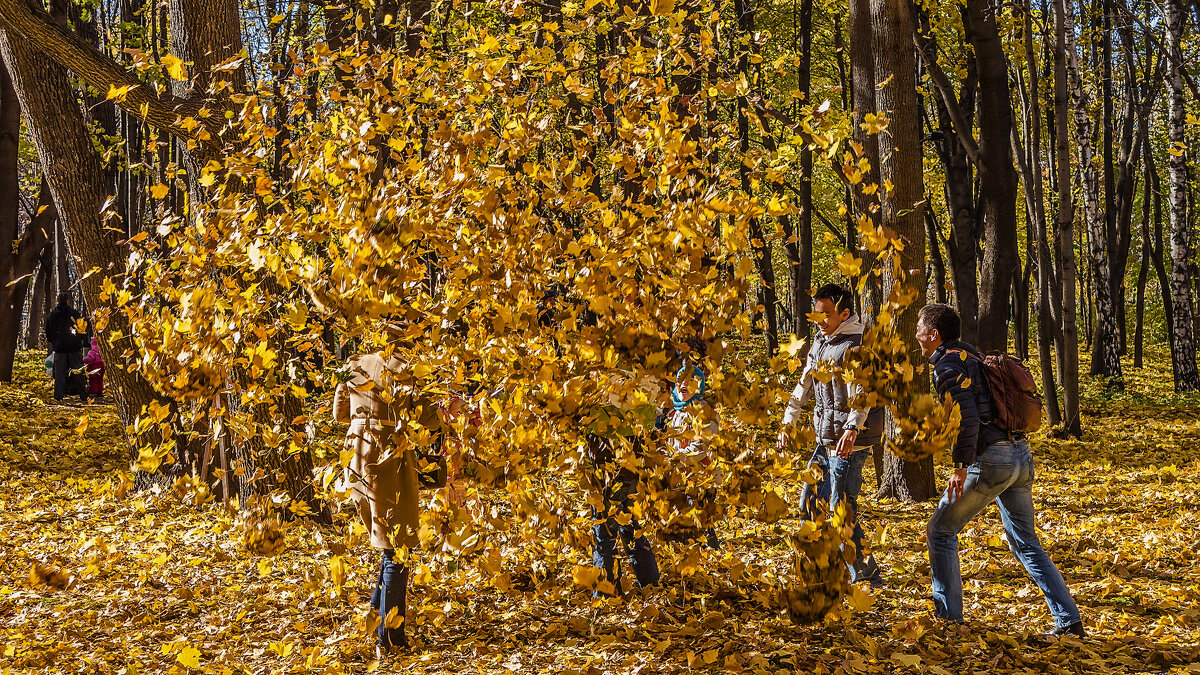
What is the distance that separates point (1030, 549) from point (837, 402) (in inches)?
52.1

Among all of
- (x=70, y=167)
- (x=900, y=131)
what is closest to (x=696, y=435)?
(x=900, y=131)

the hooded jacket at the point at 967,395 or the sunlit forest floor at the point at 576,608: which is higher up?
the hooded jacket at the point at 967,395

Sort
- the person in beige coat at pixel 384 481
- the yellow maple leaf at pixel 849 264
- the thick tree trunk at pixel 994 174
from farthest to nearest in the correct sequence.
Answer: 1. the thick tree trunk at pixel 994 174
2. the person in beige coat at pixel 384 481
3. the yellow maple leaf at pixel 849 264

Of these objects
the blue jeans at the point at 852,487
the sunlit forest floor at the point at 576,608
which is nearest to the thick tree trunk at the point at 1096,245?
the sunlit forest floor at the point at 576,608

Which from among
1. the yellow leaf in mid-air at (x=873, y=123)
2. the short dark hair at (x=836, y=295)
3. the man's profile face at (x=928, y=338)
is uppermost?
the yellow leaf in mid-air at (x=873, y=123)

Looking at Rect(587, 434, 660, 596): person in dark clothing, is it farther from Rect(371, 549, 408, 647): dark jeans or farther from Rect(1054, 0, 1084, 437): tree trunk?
Rect(1054, 0, 1084, 437): tree trunk

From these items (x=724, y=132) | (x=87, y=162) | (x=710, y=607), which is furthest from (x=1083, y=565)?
(x=87, y=162)

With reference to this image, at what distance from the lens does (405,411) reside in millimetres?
4008

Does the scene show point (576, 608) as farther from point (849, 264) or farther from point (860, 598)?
point (849, 264)

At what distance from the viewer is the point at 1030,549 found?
4.66 meters

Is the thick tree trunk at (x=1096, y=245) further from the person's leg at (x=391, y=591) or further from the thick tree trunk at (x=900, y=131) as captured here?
the person's leg at (x=391, y=591)

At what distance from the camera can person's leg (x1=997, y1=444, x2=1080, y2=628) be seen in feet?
15.2

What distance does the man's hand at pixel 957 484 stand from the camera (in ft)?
14.8

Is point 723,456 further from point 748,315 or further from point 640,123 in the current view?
point 640,123
